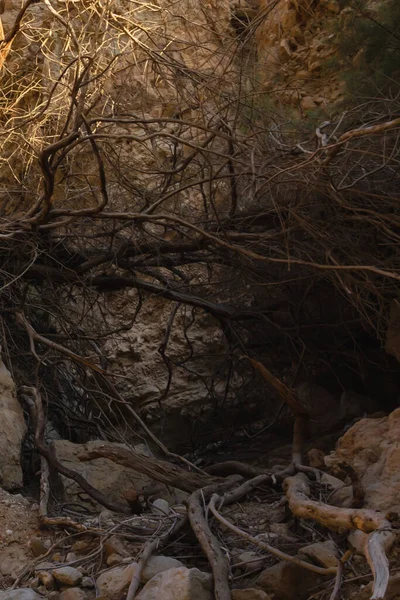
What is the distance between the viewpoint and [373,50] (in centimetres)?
473

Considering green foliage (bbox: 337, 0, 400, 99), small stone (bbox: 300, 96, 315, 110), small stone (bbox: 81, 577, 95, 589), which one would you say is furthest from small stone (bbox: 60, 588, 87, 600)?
small stone (bbox: 300, 96, 315, 110)

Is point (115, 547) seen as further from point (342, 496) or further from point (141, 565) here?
point (342, 496)

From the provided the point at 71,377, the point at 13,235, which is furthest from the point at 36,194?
the point at 71,377

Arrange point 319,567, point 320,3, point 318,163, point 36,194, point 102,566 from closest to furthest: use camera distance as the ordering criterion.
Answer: point 319,567
point 102,566
point 318,163
point 36,194
point 320,3

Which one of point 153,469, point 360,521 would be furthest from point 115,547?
point 360,521

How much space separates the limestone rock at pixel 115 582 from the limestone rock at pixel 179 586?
0.60 ft

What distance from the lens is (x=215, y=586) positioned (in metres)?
3.00

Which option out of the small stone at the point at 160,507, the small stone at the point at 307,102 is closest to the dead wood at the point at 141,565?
the small stone at the point at 160,507

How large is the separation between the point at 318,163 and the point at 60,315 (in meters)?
2.51

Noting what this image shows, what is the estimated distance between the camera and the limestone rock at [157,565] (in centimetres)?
320

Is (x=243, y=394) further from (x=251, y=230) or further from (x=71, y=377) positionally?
(x=251, y=230)

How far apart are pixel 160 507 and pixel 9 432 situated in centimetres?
106

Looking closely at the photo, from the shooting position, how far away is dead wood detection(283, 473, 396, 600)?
228 centimetres

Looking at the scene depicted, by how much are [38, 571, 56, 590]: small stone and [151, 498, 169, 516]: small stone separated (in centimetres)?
84
